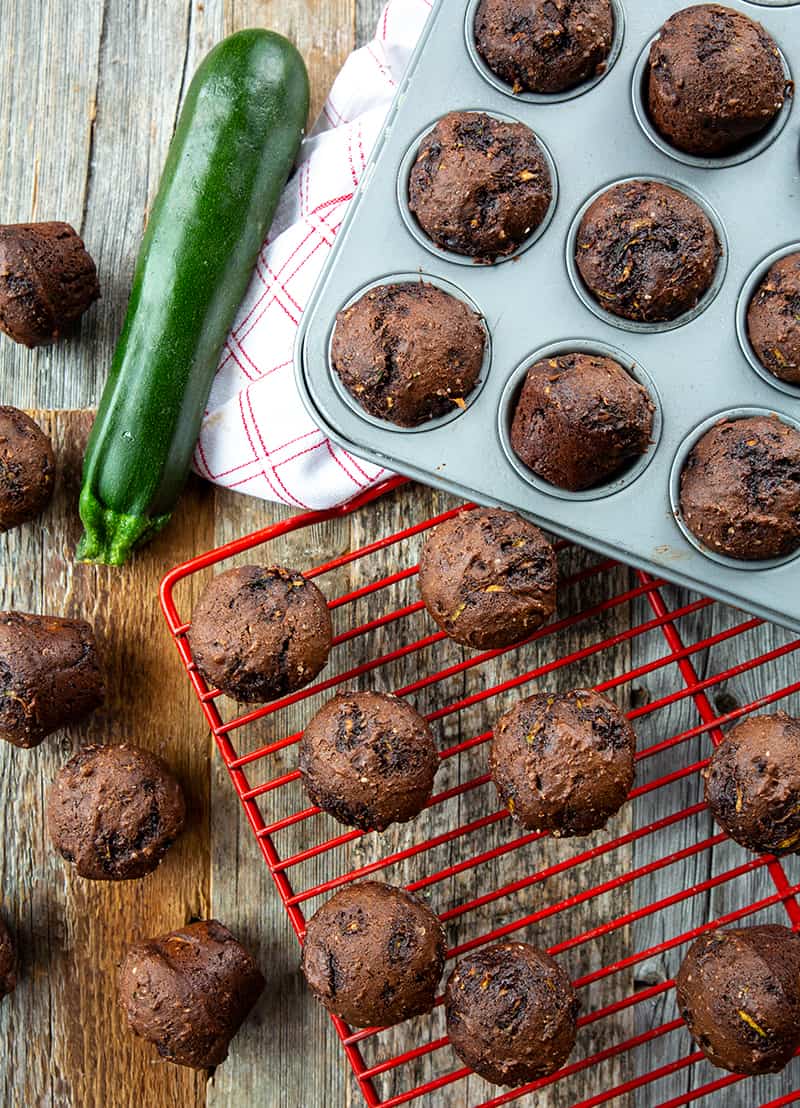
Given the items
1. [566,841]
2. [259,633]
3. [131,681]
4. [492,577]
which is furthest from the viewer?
[131,681]

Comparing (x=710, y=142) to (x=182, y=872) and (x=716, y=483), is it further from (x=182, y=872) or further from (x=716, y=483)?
(x=182, y=872)

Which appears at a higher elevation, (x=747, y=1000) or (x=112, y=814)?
(x=112, y=814)

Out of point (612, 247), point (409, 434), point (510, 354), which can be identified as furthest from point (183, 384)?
point (612, 247)

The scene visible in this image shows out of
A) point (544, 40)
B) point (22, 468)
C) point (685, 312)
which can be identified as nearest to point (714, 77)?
point (544, 40)

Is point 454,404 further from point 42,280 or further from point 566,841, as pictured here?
point 566,841

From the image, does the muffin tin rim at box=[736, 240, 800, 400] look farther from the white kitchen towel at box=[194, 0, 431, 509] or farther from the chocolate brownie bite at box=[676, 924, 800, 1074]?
the chocolate brownie bite at box=[676, 924, 800, 1074]

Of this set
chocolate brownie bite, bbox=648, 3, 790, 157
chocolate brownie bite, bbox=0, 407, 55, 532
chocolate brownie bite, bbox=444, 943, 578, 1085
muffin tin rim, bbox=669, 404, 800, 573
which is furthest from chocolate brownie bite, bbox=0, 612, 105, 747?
chocolate brownie bite, bbox=648, 3, 790, 157
